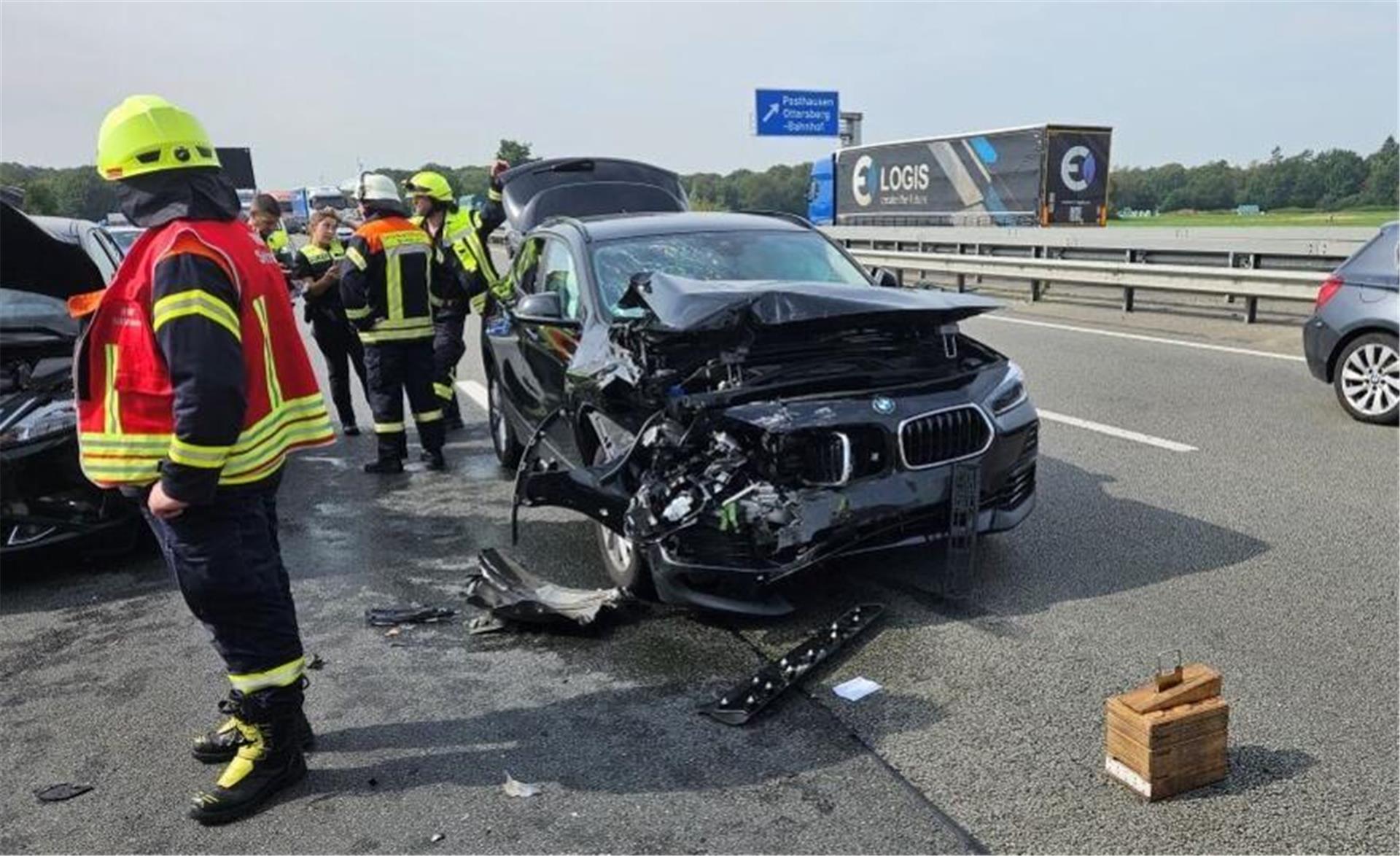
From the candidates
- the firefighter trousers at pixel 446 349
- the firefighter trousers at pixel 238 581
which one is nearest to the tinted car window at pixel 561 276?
the firefighter trousers at pixel 446 349

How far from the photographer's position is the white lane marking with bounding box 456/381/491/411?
9695mm

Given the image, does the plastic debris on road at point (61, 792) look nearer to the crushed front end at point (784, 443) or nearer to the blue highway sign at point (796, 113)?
the crushed front end at point (784, 443)

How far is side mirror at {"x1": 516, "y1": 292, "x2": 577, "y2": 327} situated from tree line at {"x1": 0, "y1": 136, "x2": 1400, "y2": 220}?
12.4 m

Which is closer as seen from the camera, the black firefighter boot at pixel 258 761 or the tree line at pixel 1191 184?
the black firefighter boot at pixel 258 761

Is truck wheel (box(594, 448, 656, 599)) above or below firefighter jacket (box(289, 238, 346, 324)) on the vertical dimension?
below

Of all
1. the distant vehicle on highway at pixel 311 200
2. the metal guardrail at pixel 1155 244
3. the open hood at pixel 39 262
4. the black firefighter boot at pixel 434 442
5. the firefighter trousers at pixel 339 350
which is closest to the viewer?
the open hood at pixel 39 262

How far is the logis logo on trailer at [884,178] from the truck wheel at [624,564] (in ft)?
92.6

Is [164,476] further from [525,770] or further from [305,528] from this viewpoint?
[305,528]

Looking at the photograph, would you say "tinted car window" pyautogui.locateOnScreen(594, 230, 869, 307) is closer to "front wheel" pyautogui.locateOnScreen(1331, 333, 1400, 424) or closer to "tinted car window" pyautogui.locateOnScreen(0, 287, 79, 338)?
"tinted car window" pyautogui.locateOnScreen(0, 287, 79, 338)

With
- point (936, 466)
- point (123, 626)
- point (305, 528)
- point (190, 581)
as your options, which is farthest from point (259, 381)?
point (305, 528)

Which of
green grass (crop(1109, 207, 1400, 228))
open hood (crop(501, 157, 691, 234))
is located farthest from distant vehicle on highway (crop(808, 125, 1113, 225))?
open hood (crop(501, 157, 691, 234))

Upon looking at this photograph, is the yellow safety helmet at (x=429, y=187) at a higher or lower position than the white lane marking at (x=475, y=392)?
higher

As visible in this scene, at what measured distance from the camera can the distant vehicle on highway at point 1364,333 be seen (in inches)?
283

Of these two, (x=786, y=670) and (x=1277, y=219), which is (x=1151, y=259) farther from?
(x=786, y=670)
